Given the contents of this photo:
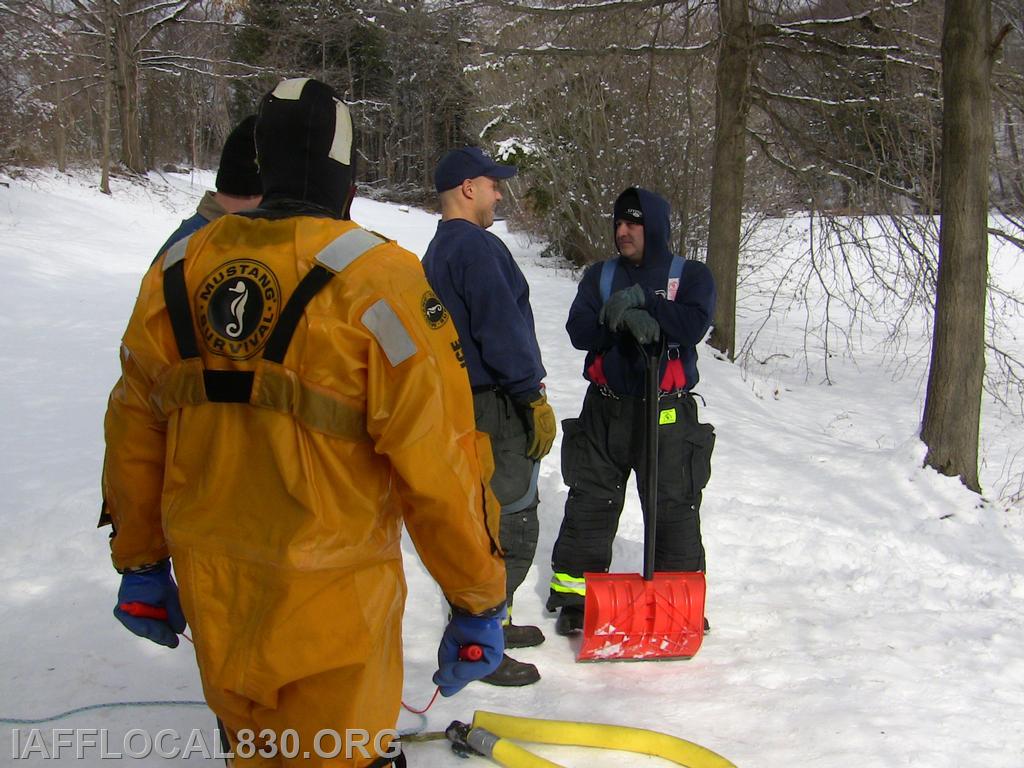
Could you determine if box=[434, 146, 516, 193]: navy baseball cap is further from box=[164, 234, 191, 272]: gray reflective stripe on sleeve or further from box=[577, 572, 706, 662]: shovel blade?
box=[577, 572, 706, 662]: shovel blade

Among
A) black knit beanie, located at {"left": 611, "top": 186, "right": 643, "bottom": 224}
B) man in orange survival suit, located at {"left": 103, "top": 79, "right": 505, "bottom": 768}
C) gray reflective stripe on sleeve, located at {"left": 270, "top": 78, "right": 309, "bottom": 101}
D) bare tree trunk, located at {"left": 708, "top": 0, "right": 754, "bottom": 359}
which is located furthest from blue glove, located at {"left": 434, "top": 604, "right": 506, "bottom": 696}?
bare tree trunk, located at {"left": 708, "top": 0, "right": 754, "bottom": 359}

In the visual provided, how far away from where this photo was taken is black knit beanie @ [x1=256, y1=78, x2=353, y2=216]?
5.46ft

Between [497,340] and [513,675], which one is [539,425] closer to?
[497,340]

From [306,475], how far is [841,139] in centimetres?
886

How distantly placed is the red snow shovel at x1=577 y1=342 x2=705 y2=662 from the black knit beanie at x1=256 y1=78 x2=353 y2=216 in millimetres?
1901

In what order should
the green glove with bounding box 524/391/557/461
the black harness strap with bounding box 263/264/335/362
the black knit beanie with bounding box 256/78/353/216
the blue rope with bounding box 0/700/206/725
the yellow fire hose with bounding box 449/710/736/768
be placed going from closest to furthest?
the black harness strap with bounding box 263/264/335/362
the black knit beanie with bounding box 256/78/353/216
the yellow fire hose with bounding box 449/710/736/768
the blue rope with bounding box 0/700/206/725
the green glove with bounding box 524/391/557/461

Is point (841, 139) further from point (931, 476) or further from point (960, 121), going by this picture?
point (931, 476)

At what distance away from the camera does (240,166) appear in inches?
122

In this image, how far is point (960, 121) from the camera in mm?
5465

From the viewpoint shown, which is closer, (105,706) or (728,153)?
(105,706)

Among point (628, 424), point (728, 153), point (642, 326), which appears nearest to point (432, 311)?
point (642, 326)

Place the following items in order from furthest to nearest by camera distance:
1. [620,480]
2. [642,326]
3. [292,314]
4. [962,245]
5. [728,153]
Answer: [728,153] → [962,245] → [620,480] → [642,326] → [292,314]

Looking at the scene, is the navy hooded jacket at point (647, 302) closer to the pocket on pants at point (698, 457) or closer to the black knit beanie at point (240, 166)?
the pocket on pants at point (698, 457)

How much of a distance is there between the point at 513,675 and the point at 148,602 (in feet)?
5.32
